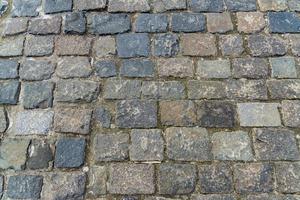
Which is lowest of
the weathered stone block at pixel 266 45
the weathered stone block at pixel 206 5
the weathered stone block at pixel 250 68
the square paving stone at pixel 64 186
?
the square paving stone at pixel 64 186

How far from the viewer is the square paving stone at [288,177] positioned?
108 inches

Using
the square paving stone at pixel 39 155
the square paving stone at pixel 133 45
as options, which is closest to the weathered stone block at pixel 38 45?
the square paving stone at pixel 133 45

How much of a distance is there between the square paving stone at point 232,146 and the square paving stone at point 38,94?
123 centimetres

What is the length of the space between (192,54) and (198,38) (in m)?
0.19

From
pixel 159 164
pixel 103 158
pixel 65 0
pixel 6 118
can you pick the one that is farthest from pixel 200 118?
pixel 65 0

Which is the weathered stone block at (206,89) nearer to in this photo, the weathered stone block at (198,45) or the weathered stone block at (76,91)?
the weathered stone block at (198,45)

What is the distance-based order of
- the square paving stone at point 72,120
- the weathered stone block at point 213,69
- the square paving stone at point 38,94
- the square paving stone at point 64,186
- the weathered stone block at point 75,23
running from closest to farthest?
the square paving stone at point 64,186 < the square paving stone at point 72,120 < the square paving stone at point 38,94 < the weathered stone block at point 213,69 < the weathered stone block at point 75,23

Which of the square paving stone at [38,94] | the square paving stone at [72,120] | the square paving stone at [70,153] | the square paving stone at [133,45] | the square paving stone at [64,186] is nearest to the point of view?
the square paving stone at [64,186]

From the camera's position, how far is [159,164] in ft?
9.34

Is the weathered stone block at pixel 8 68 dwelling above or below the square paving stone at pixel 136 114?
above

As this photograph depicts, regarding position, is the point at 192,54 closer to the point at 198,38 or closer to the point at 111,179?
the point at 198,38

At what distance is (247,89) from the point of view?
322 centimetres

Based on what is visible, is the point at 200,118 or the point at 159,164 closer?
the point at 159,164

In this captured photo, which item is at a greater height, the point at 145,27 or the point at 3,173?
the point at 145,27
